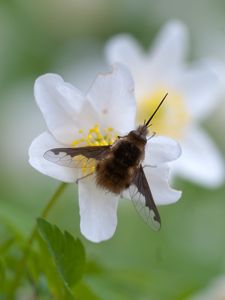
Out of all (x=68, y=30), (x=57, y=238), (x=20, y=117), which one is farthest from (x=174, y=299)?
(x=68, y=30)

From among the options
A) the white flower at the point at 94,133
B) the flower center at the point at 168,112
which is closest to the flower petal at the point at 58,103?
the white flower at the point at 94,133

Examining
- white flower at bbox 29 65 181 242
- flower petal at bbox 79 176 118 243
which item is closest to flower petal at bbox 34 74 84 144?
white flower at bbox 29 65 181 242

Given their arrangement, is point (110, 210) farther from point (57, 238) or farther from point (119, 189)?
point (57, 238)

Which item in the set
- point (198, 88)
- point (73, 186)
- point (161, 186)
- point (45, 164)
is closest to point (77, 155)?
point (45, 164)

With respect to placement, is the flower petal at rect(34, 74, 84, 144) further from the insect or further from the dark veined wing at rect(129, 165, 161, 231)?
the dark veined wing at rect(129, 165, 161, 231)

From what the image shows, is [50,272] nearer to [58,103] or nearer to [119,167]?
[119,167]

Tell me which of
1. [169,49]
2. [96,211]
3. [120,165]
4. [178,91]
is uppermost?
[169,49]

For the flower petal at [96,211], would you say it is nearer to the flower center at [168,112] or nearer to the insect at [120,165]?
the insect at [120,165]

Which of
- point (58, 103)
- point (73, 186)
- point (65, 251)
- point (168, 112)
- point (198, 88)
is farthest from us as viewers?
point (73, 186)
